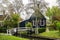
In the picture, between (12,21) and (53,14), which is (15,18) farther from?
(53,14)

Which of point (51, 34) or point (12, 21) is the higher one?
point (12, 21)

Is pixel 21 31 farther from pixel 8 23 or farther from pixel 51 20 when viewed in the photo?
pixel 51 20

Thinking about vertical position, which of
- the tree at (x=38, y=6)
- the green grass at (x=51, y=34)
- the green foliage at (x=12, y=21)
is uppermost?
the tree at (x=38, y=6)

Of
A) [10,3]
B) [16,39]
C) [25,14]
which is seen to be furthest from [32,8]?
[16,39]

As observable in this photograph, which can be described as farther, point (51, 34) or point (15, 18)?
point (51, 34)

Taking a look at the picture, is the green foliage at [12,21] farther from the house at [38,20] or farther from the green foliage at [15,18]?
the house at [38,20]

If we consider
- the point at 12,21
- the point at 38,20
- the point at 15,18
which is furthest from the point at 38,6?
the point at 12,21

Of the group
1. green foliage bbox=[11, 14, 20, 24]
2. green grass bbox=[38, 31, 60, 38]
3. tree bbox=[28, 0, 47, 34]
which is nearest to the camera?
green foliage bbox=[11, 14, 20, 24]

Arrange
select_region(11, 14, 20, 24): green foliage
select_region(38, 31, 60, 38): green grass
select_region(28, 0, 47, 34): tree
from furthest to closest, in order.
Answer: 1. select_region(38, 31, 60, 38): green grass
2. select_region(28, 0, 47, 34): tree
3. select_region(11, 14, 20, 24): green foliage

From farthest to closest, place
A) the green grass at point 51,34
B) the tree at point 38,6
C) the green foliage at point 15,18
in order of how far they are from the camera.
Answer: the green grass at point 51,34 < the tree at point 38,6 < the green foliage at point 15,18

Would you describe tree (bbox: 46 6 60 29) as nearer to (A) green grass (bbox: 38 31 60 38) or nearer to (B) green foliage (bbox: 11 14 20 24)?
(A) green grass (bbox: 38 31 60 38)

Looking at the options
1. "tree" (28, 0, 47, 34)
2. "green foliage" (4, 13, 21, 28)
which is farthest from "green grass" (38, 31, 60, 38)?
"green foliage" (4, 13, 21, 28)

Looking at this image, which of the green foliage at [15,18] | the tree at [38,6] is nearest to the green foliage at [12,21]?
the green foliage at [15,18]

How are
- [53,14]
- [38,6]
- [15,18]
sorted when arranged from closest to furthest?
1. [15,18]
2. [38,6]
3. [53,14]
